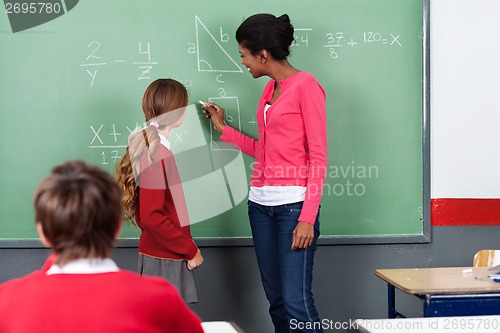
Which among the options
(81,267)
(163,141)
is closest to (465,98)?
(163,141)

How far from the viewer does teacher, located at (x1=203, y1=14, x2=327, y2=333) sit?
262 cm

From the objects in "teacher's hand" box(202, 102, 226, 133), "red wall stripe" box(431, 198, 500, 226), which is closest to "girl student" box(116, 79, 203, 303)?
"teacher's hand" box(202, 102, 226, 133)

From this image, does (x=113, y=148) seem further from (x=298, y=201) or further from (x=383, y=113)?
(x=383, y=113)

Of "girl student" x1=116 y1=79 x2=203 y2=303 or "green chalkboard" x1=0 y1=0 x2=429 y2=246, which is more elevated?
"green chalkboard" x1=0 y1=0 x2=429 y2=246

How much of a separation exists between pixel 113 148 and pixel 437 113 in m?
1.63

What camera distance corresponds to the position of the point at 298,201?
2.65 meters

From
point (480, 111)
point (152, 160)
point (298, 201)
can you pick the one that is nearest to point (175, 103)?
point (152, 160)

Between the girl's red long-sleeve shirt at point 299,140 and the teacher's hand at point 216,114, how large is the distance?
0.43 meters

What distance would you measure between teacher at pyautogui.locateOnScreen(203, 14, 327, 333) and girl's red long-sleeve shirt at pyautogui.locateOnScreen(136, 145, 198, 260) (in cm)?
36

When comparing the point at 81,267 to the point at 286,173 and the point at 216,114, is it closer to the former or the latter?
the point at 286,173

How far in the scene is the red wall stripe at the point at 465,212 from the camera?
335cm

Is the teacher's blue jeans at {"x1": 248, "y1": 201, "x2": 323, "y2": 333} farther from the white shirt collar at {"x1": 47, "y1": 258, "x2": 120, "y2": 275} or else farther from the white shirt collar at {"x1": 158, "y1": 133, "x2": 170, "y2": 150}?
the white shirt collar at {"x1": 47, "y1": 258, "x2": 120, "y2": 275}

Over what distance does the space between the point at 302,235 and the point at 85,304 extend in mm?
1468

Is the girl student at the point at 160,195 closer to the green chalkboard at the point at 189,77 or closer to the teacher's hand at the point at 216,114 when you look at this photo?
the teacher's hand at the point at 216,114
